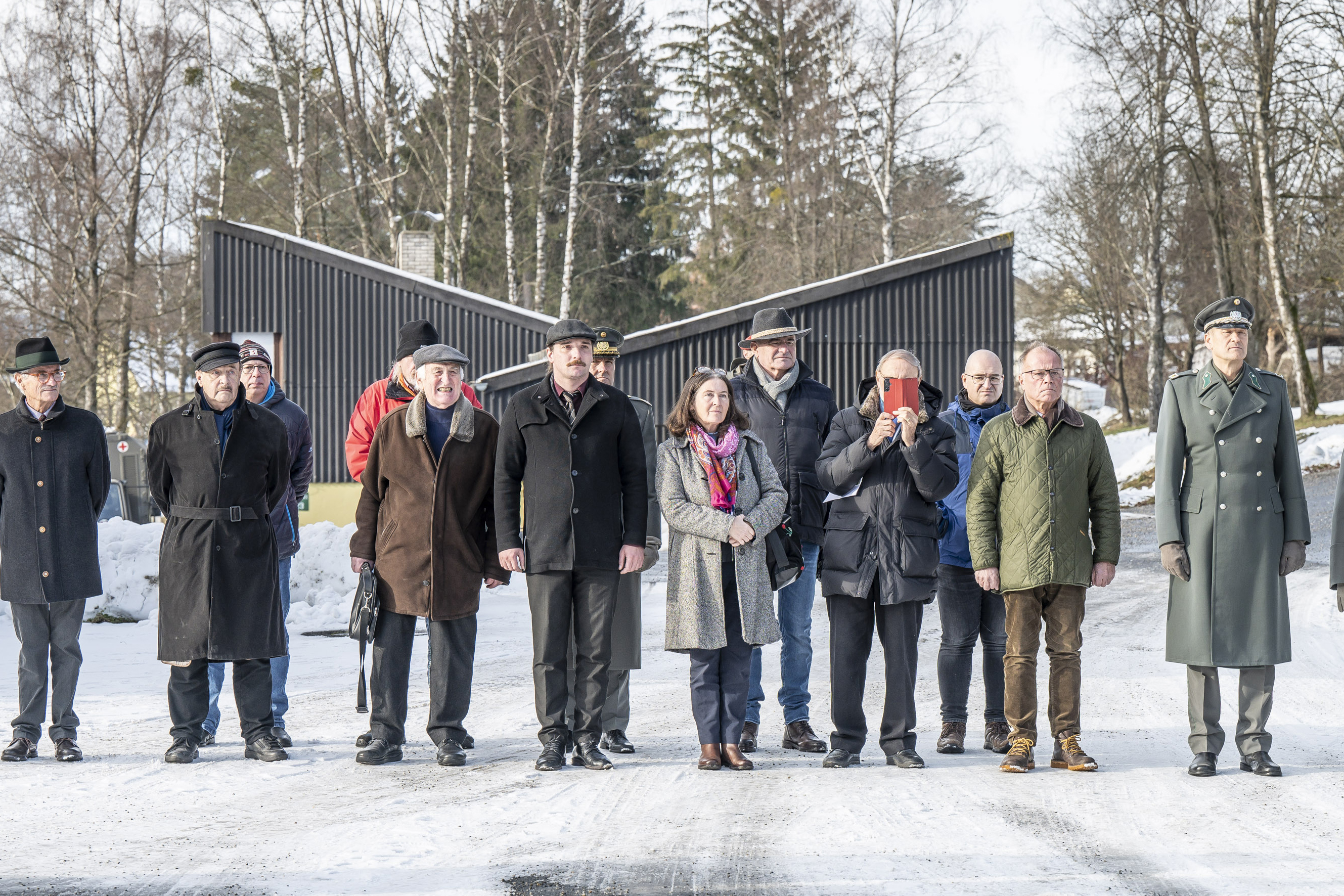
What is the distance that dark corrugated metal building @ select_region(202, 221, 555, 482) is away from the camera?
2078 cm

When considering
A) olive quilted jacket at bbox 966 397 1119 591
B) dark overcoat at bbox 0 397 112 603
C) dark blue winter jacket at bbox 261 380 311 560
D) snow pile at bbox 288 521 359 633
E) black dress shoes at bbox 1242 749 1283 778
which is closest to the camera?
black dress shoes at bbox 1242 749 1283 778

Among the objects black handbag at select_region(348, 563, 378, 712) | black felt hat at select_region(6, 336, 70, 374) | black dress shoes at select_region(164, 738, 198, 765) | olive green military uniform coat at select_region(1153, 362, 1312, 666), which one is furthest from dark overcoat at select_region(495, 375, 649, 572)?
olive green military uniform coat at select_region(1153, 362, 1312, 666)

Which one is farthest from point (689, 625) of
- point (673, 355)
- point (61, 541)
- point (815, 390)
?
point (673, 355)

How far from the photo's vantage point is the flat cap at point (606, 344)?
21.7 feet

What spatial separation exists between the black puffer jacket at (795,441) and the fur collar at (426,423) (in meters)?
1.35

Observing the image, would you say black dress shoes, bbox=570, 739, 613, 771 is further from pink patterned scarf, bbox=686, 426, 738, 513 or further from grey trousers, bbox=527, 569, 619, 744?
pink patterned scarf, bbox=686, 426, 738, 513

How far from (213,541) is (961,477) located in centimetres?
372

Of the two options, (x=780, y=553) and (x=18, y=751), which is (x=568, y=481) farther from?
(x=18, y=751)

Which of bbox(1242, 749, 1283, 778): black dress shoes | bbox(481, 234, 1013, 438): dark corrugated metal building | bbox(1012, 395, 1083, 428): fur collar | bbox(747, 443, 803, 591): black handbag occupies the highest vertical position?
bbox(481, 234, 1013, 438): dark corrugated metal building

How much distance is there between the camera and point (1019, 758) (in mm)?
5594

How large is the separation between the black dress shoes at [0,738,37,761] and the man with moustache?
2.42m

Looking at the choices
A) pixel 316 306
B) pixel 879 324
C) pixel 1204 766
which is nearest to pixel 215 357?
pixel 1204 766

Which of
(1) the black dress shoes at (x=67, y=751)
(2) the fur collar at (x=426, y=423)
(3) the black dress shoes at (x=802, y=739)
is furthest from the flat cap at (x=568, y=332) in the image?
(1) the black dress shoes at (x=67, y=751)

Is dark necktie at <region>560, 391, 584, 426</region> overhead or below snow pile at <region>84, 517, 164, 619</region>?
overhead
